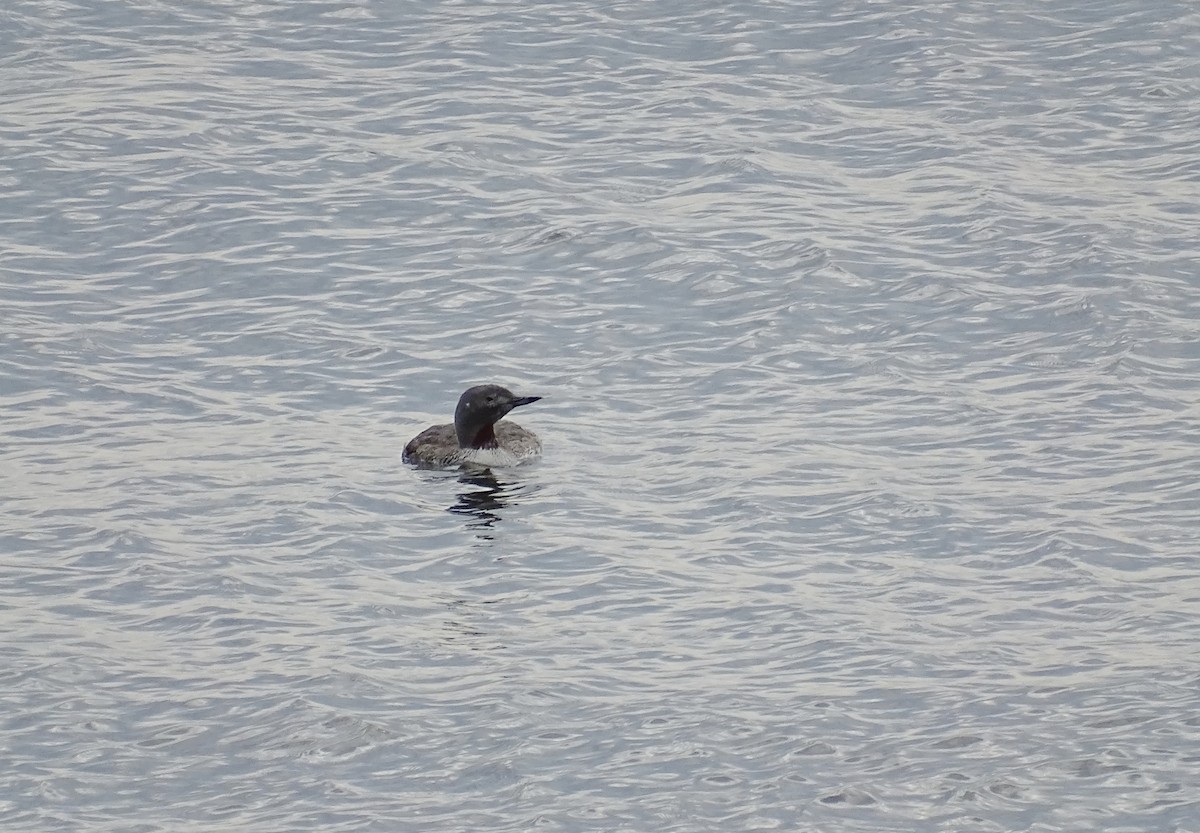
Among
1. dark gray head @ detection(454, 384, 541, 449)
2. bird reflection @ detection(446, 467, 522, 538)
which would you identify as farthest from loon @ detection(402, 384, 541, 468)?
bird reflection @ detection(446, 467, 522, 538)

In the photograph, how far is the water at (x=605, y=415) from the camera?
1293cm

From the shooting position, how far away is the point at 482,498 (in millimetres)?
18656

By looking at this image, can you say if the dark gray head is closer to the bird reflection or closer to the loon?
the loon

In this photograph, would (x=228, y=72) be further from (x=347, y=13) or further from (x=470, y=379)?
(x=470, y=379)

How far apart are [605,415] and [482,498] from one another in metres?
2.11

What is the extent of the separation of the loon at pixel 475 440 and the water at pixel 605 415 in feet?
0.65

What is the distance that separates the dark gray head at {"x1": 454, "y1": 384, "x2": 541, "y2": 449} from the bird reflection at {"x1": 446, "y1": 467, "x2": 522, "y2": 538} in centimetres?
29

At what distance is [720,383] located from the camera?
20891mm

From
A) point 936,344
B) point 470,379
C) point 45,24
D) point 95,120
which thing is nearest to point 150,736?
point 470,379

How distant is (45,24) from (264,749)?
2123 cm

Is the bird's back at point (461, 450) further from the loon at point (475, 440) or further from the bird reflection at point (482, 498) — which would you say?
the bird reflection at point (482, 498)

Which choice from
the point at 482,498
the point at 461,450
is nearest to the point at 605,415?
the point at 461,450

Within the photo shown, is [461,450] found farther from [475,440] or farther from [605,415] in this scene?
[605,415]

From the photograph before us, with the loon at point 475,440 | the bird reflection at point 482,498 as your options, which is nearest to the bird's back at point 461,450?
the loon at point 475,440
